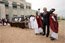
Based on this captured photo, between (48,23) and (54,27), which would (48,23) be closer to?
(48,23)

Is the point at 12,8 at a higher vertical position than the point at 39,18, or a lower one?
higher

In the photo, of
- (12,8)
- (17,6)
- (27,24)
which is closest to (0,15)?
(12,8)

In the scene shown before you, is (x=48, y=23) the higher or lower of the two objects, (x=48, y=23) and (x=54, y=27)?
the higher

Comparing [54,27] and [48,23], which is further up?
[48,23]

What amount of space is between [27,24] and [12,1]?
61.9 feet

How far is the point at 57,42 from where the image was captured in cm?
479

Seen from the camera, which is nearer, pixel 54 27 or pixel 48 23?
pixel 54 27

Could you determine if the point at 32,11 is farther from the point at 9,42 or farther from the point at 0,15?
the point at 9,42

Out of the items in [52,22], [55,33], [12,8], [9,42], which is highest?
[12,8]

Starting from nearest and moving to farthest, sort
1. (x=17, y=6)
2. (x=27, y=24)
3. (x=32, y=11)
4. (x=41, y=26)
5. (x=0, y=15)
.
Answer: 1. (x=41, y=26)
2. (x=27, y=24)
3. (x=0, y=15)
4. (x=17, y=6)
5. (x=32, y=11)

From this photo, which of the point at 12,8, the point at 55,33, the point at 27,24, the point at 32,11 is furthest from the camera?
the point at 32,11

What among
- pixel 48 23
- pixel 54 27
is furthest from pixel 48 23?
pixel 54 27

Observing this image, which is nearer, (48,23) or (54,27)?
(54,27)

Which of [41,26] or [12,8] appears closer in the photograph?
[41,26]
